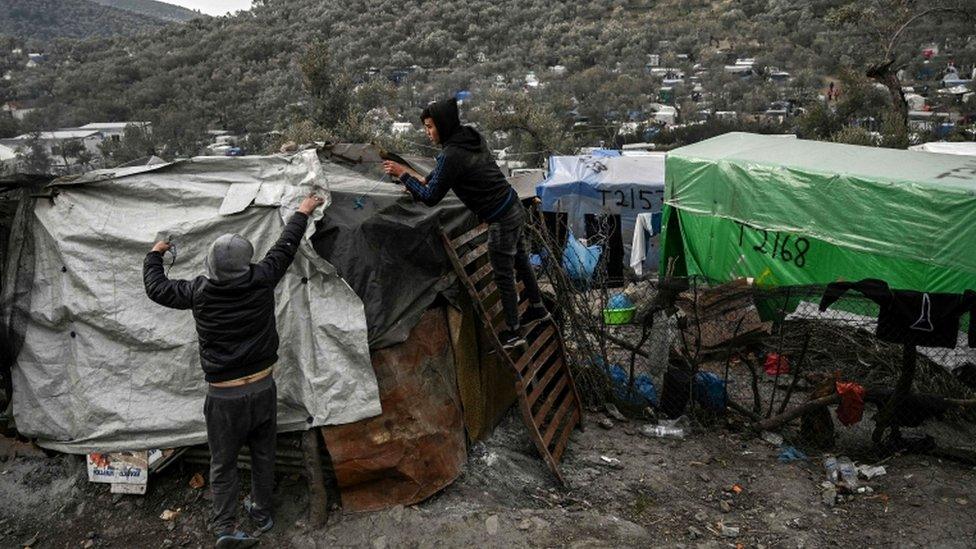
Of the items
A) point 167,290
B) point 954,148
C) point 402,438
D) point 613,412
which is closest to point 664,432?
point 613,412

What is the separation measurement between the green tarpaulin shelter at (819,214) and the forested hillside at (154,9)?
178 ft

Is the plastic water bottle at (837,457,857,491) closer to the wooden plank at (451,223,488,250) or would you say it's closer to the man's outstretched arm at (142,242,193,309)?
the wooden plank at (451,223,488,250)

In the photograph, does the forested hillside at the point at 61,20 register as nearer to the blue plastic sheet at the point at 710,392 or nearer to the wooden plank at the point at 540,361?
the wooden plank at the point at 540,361

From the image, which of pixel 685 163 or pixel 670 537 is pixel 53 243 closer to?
pixel 670 537

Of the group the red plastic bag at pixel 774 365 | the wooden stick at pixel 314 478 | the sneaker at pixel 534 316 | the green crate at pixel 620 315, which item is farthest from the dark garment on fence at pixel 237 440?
the red plastic bag at pixel 774 365

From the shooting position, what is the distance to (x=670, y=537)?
4.52 m

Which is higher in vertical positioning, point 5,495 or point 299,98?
point 299,98

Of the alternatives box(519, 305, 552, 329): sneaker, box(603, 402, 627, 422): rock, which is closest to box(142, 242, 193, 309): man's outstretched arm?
box(519, 305, 552, 329): sneaker

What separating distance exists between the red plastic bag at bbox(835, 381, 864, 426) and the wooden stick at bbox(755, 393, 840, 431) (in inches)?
2.2

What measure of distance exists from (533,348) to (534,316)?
404 mm

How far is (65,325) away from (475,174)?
298 cm

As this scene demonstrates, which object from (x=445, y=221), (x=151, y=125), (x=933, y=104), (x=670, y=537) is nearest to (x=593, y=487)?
(x=670, y=537)

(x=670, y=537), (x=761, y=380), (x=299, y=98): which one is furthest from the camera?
(x=299, y=98)

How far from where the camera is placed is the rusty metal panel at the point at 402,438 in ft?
14.4
